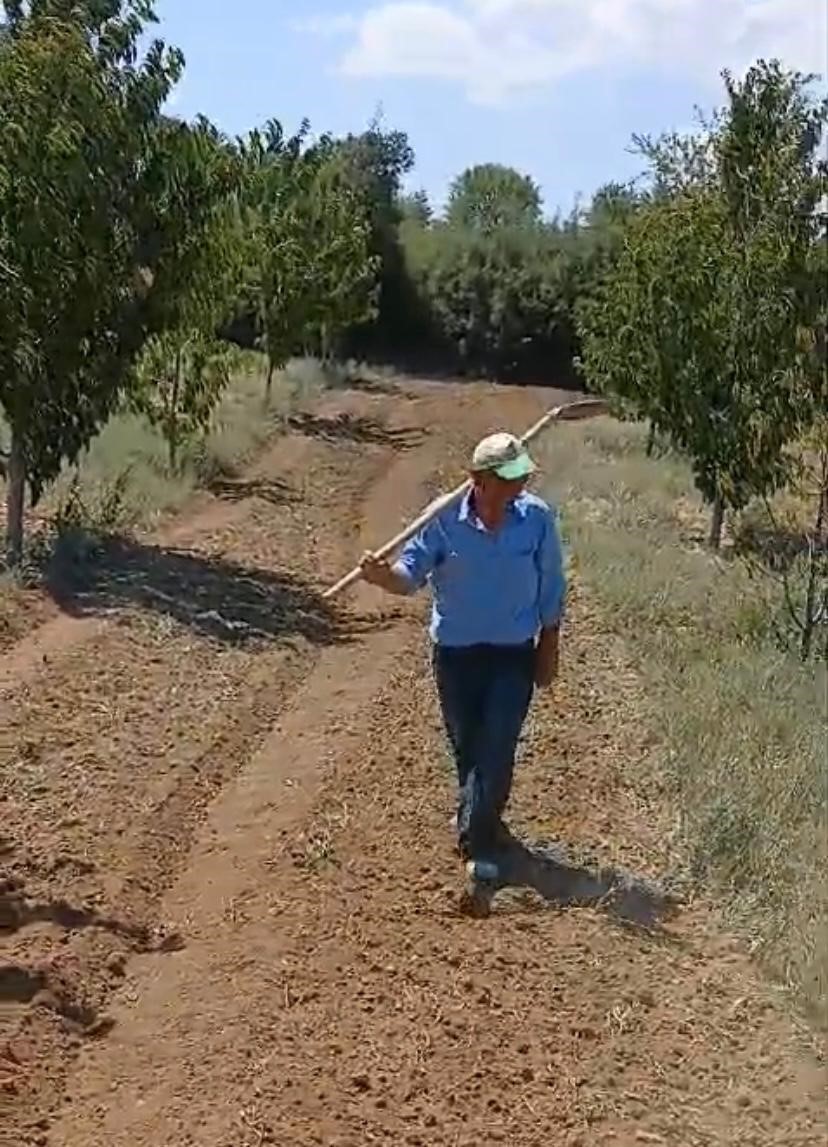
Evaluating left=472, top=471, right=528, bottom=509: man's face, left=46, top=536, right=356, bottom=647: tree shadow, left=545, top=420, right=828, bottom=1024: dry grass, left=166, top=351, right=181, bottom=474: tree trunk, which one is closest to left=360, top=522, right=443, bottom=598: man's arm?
left=472, top=471, right=528, bottom=509: man's face

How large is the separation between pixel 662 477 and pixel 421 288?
103ft

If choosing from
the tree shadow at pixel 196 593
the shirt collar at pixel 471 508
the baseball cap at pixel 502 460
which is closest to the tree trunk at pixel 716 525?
the tree shadow at pixel 196 593

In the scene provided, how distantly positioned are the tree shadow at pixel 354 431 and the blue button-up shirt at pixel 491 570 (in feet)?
69.2

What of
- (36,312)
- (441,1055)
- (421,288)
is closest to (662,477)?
(36,312)

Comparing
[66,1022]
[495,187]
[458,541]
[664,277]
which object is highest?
[495,187]

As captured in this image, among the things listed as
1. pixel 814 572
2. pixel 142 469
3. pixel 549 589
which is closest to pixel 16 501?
pixel 142 469

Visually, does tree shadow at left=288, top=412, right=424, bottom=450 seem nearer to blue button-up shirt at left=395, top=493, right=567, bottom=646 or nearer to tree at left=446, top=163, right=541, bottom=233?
blue button-up shirt at left=395, top=493, right=567, bottom=646

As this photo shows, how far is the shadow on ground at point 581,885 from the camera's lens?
620cm

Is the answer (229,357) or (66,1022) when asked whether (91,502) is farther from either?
(66,1022)

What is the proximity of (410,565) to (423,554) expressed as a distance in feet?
0.21

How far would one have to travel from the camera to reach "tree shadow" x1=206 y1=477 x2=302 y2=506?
1870cm

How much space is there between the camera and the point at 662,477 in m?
26.2

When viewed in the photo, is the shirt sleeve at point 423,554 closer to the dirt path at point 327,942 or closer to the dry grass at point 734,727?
the dirt path at point 327,942

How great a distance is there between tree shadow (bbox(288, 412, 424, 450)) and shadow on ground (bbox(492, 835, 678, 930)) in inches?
821
